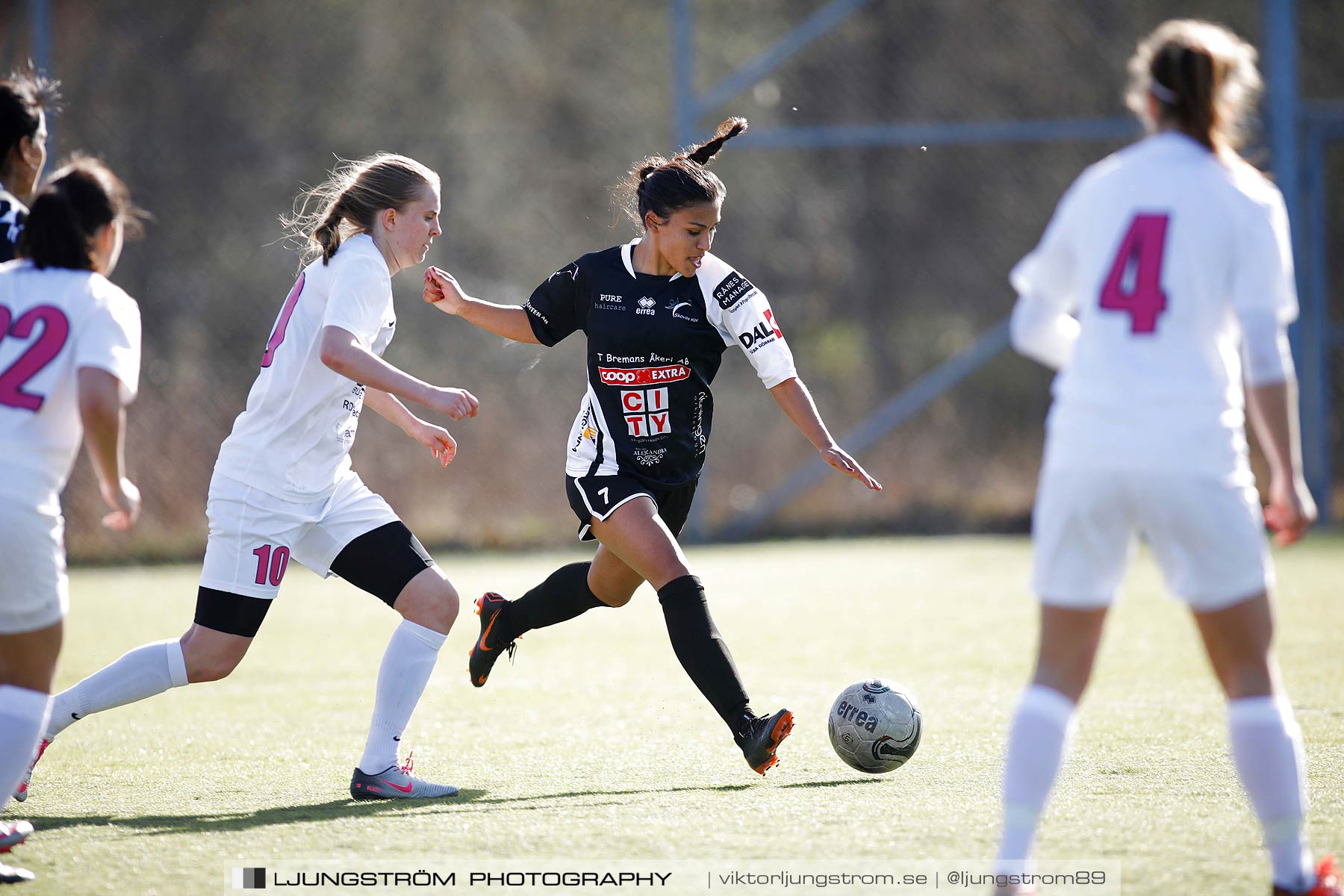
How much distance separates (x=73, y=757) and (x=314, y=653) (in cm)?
238

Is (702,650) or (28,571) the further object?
(702,650)

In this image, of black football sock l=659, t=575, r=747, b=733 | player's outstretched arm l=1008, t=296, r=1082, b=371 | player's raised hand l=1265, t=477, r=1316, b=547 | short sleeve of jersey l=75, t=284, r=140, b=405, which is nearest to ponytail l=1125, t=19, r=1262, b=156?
player's outstretched arm l=1008, t=296, r=1082, b=371

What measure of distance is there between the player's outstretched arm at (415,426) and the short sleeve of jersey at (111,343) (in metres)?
1.02

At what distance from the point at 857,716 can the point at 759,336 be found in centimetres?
118

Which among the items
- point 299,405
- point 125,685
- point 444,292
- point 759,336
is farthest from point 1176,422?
point 125,685

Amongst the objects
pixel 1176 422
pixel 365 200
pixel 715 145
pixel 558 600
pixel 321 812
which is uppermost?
pixel 715 145

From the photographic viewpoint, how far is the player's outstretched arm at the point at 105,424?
2.86 m

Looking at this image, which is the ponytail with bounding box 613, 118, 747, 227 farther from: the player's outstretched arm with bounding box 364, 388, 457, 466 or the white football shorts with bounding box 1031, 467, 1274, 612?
the white football shorts with bounding box 1031, 467, 1274, 612

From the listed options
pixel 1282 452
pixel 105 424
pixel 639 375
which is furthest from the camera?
pixel 639 375

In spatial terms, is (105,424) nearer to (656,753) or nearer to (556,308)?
(556,308)

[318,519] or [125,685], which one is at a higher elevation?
[318,519]

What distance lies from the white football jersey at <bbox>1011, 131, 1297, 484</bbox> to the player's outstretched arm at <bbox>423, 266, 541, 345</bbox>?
219 cm

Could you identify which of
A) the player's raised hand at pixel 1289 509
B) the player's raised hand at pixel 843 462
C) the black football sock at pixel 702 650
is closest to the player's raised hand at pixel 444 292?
the black football sock at pixel 702 650

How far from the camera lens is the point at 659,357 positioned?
14.4 feet
